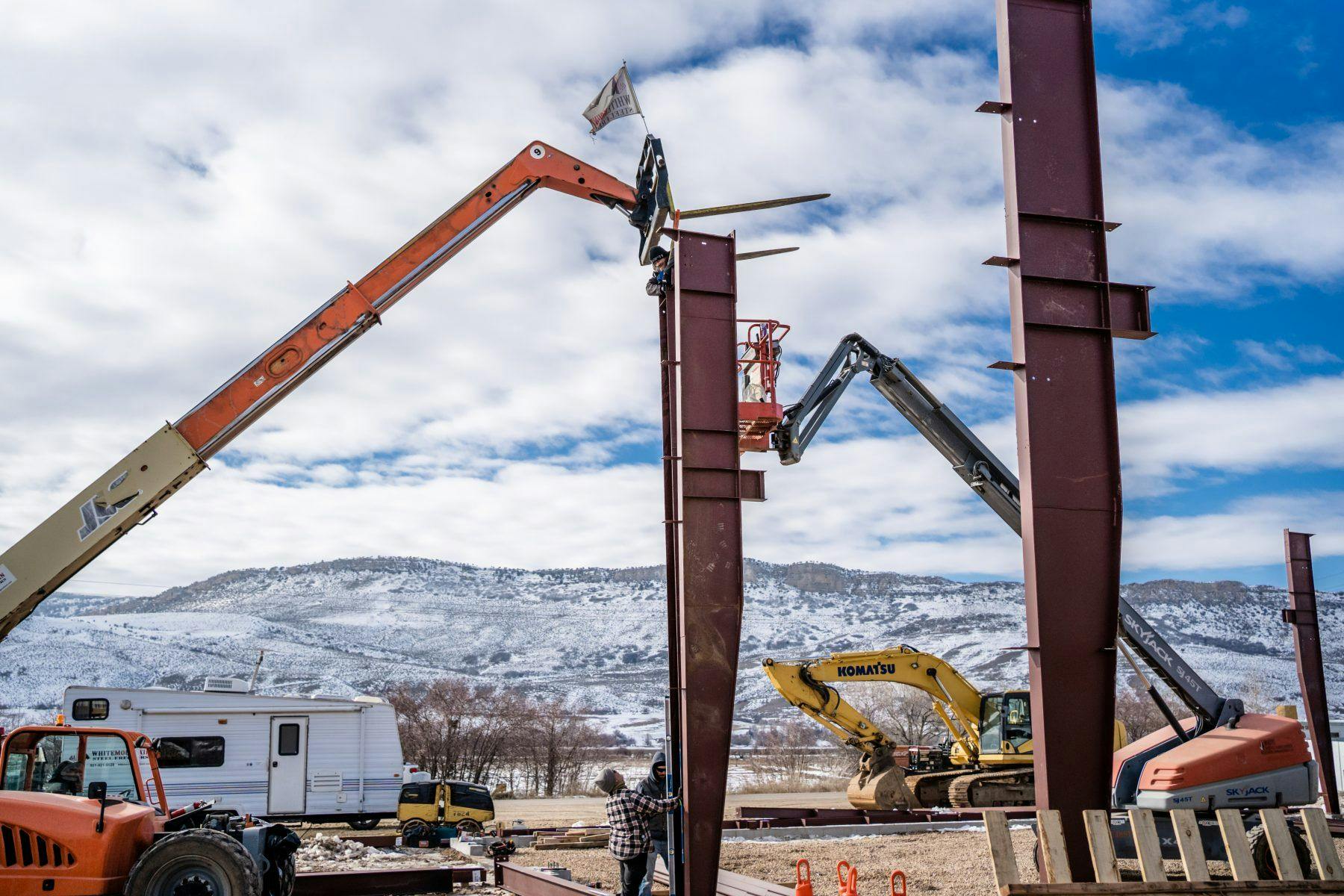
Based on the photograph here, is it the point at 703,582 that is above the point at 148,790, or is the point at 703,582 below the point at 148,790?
above

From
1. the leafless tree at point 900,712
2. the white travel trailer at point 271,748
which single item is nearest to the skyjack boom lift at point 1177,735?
the white travel trailer at point 271,748

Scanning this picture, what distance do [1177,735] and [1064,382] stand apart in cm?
721

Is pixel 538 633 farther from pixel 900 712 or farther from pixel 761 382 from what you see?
pixel 761 382

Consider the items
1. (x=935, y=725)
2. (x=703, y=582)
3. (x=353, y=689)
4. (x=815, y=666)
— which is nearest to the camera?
(x=703, y=582)

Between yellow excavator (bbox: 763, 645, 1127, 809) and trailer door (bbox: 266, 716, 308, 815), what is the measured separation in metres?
9.37

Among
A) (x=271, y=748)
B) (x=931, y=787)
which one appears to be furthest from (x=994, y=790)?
(x=271, y=748)

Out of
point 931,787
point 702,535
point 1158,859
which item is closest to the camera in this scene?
point 1158,859

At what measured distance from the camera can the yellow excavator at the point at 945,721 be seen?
24156 mm

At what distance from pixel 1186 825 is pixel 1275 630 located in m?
157

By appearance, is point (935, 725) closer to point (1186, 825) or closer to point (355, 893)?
point (355, 893)

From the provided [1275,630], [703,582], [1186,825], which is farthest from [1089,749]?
[1275,630]

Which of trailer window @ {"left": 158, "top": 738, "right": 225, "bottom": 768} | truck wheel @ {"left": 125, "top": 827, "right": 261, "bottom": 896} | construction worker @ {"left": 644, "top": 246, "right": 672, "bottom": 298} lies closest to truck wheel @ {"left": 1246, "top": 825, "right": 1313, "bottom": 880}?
construction worker @ {"left": 644, "top": 246, "right": 672, "bottom": 298}

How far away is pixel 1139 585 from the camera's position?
18400 cm

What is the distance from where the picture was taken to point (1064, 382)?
895cm
